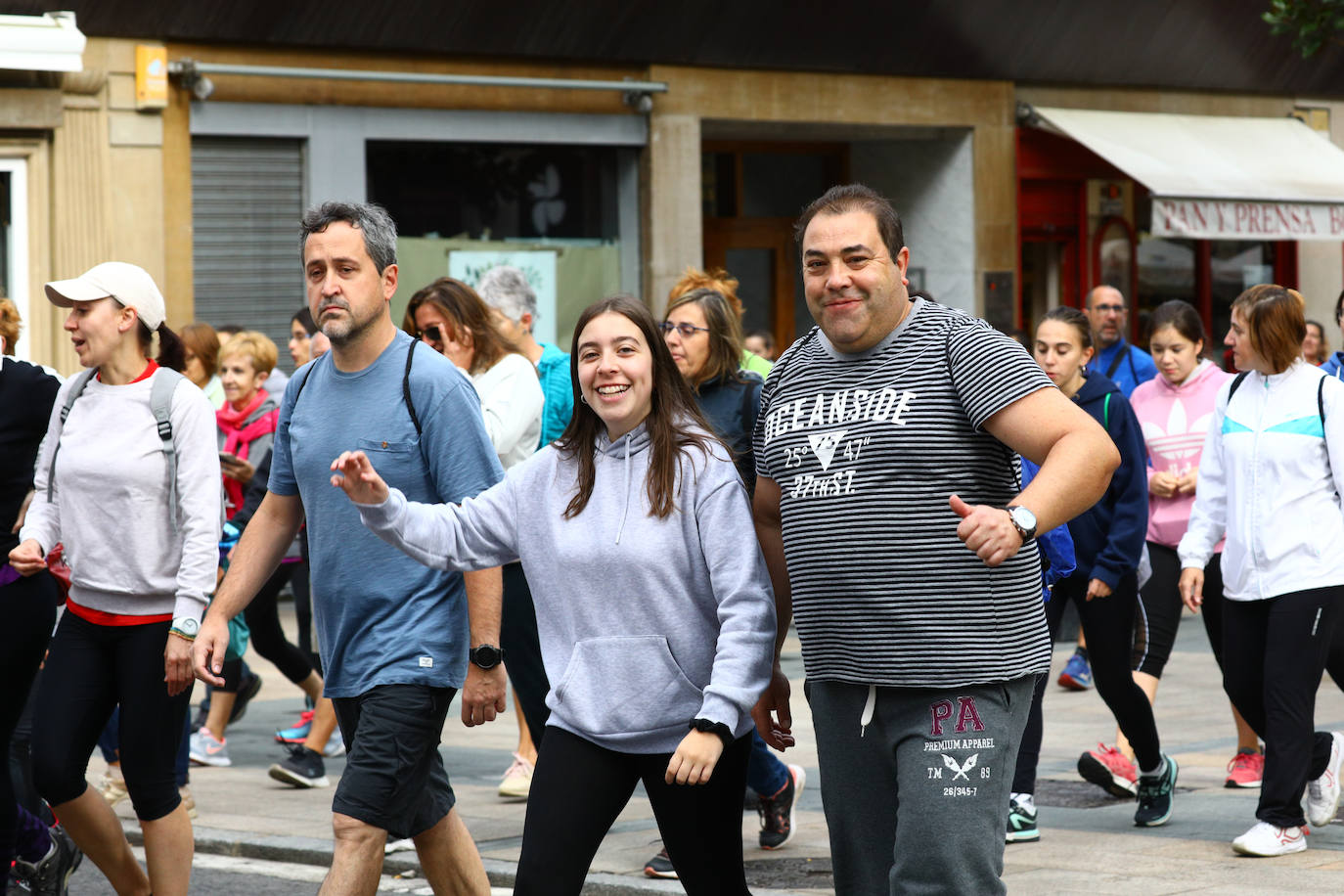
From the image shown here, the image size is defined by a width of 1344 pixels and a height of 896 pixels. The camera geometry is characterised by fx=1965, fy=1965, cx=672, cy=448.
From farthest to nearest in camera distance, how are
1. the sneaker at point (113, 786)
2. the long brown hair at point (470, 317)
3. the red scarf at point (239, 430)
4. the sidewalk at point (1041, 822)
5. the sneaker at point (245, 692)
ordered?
1. the red scarf at point (239, 430)
2. the sneaker at point (245, 692)
3. the sneaker at point (113, 786)
4. the long brown hair at point (470, 317)
5. the sidewalk at point (1041, 822)

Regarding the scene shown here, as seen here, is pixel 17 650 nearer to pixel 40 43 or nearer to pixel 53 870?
pixel 53 870

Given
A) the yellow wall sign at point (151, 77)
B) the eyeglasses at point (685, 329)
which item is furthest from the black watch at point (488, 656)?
the yellow wall sign at point (151, 77)

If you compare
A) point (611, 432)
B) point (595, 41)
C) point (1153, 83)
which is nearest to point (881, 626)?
point (611, 432)

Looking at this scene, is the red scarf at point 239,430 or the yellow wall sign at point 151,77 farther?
the yellow wall sign at point 151,77

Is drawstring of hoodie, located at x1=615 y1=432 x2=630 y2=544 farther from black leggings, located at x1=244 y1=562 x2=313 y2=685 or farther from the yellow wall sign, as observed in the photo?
the yellow wall sign

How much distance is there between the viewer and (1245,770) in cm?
796

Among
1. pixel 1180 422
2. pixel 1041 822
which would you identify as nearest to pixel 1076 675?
pixel 1180 422

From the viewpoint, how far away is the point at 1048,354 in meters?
7.40

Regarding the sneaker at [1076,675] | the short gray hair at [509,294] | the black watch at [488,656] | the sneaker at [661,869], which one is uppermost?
the short gray hair at [509,294]

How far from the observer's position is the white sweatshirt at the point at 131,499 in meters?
5.68

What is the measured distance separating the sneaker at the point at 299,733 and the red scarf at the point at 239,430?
1.03 m

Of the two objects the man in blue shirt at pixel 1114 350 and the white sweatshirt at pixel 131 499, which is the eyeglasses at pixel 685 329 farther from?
the man in blue shirt at pixel 1114 350

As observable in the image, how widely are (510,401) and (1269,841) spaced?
10.5ft

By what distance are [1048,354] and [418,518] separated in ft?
11.6
